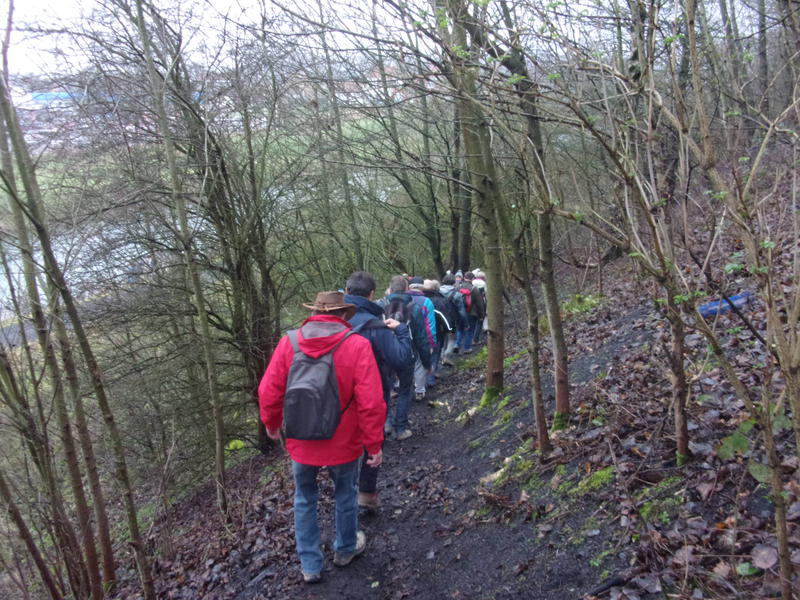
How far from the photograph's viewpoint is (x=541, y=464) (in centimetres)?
469

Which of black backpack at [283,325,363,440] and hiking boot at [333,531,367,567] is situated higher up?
black backpack at [283,325,363,440]

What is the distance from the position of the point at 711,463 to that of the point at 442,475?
3014mm

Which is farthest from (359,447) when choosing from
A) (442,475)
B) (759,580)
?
(759,580)

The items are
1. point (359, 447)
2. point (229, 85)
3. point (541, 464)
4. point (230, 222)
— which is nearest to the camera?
point (359, 447)

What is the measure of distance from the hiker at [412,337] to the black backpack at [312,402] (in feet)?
10.2

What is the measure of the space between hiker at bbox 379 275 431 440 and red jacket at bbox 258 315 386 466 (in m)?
2.90

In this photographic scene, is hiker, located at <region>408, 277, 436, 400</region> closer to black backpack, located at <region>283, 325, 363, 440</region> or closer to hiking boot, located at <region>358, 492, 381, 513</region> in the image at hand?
hiking boot, located at <region>358, 492, 381, 513</region>

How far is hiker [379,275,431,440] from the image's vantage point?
7449 mm

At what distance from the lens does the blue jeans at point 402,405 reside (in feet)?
23.7

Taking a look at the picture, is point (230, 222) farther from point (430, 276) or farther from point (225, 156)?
point (430, 276)

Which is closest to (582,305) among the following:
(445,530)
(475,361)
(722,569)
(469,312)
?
(469,312)

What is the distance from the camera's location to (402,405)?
7512 mm

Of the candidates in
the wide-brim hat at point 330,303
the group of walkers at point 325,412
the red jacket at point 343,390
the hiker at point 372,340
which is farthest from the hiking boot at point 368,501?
the wide-brim hat at point 330,303

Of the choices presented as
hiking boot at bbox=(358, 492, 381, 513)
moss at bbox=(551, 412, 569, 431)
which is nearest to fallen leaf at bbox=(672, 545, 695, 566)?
moss at bbox=(551, 412, 569, 431)
